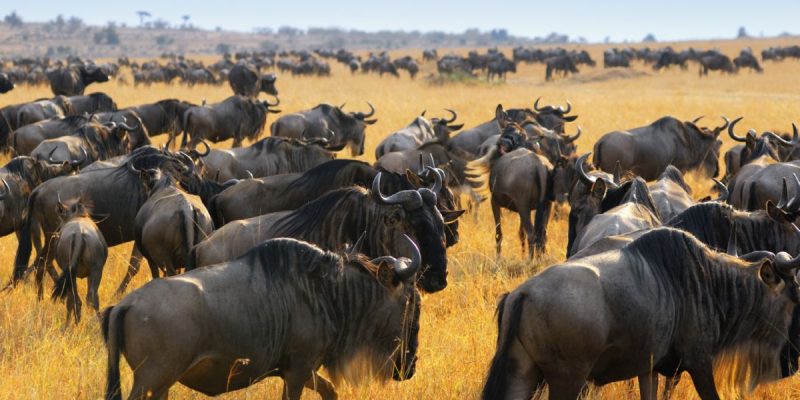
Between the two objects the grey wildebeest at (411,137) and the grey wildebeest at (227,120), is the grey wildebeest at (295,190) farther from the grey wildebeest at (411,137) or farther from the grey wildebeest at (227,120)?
the grey wildebeest at (227,120)

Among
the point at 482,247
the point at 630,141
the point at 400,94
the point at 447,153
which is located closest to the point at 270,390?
the point at 482,247

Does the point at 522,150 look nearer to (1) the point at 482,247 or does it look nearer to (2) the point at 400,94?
(1) the point at 482,247

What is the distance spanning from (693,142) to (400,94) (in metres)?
20.1

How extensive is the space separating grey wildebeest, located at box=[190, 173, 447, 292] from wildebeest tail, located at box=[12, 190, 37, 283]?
2.22 m

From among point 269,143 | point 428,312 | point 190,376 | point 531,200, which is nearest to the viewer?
point 190,376

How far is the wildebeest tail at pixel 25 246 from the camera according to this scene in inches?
287

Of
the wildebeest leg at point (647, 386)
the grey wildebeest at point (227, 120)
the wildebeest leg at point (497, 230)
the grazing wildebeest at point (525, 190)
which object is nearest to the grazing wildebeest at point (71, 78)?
the grey wildebeest at point (227, 120)

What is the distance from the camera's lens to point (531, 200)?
910 cm

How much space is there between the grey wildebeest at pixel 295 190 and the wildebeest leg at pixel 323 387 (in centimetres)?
252

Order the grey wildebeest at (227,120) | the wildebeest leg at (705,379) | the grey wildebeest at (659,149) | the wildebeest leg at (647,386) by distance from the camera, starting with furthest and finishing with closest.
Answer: the grey wildebeest at (227,120)
the grey wildebeest at (659,149)
the wildebeest leg at (647,386)
the wildebeest leg at (705,379)

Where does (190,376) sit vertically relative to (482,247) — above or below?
above

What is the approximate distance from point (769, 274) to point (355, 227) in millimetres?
2425

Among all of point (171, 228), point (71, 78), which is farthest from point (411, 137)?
point (71, 78)

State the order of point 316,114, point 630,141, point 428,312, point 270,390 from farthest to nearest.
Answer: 1. point 316,114
2. point 630,141
3. point 428,312
4. point 270,390
